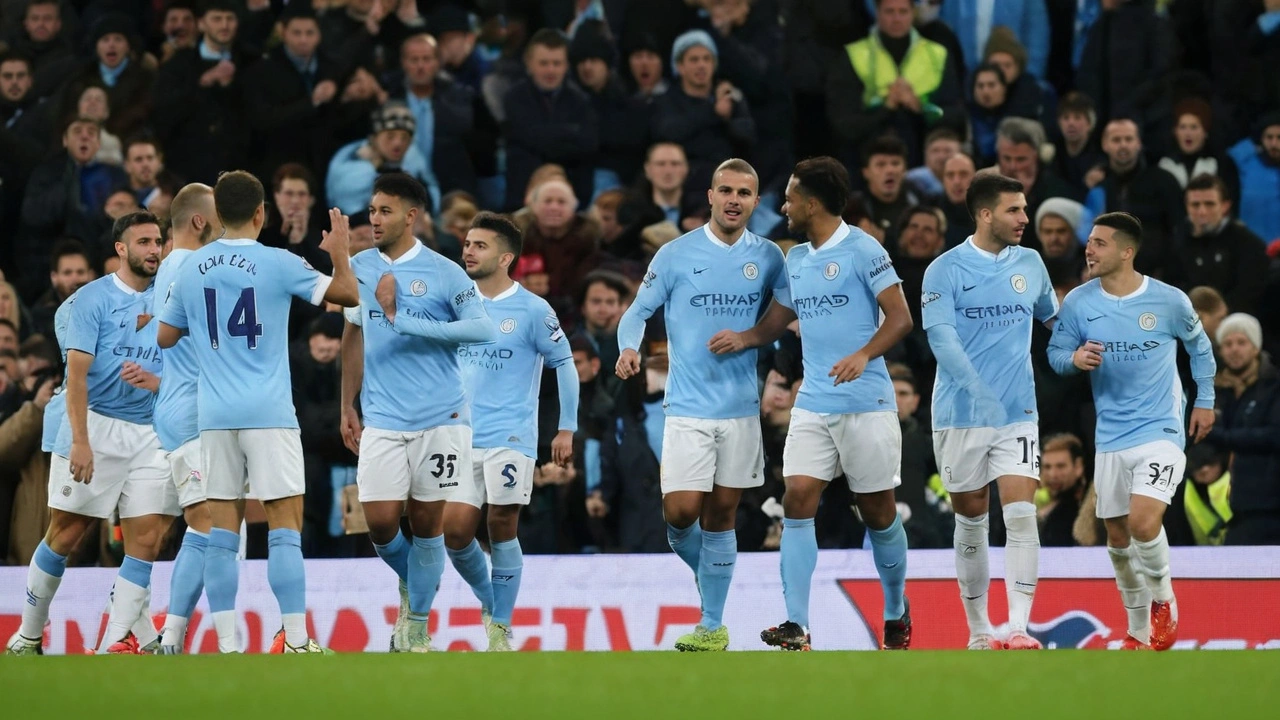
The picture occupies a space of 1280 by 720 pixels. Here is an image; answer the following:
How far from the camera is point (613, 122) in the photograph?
15.8 metres

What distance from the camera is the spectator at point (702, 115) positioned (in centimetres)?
1545

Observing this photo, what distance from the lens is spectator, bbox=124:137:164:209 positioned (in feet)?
51.1

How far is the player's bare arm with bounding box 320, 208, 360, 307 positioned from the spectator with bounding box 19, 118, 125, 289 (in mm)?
7332

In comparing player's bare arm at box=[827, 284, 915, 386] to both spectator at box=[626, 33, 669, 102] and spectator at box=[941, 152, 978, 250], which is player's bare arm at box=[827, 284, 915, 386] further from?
spectator at box=[626, 33, 669, 102]

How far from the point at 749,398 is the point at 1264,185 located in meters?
7.01

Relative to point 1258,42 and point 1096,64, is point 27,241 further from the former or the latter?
point 1258,42

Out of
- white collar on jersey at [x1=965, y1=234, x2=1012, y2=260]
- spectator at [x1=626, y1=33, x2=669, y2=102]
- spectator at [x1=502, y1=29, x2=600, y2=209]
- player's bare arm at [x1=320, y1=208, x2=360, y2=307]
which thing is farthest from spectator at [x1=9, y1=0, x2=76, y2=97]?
white collar on jersey at [x1=965, y1=234, x2=1012, y2=260]

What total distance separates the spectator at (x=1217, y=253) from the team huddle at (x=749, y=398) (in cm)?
393

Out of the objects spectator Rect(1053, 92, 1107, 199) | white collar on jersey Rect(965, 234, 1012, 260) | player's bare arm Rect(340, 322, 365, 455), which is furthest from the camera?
spectator Rect(1053, 92, 1107, 199)

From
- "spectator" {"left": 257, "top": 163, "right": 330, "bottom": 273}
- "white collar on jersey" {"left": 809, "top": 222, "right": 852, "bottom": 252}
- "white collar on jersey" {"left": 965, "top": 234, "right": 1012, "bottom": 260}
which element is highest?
"spectator" {"left": 257, "top": 163, "right": 330, "bottom": 273}

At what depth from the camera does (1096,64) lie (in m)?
15.9

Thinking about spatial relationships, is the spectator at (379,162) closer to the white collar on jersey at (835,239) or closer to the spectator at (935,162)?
the spectator at (935,162)

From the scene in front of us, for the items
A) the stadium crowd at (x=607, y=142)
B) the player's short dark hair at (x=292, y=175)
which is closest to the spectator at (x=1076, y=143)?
the stadium crowd at (x=607, y=142)

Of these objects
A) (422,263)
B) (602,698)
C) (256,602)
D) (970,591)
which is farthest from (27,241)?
(602,698)
